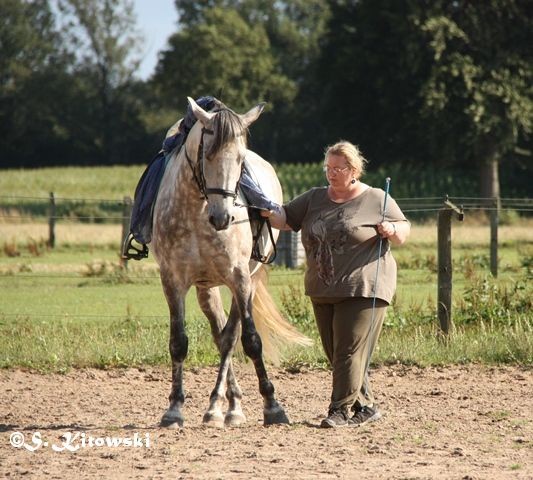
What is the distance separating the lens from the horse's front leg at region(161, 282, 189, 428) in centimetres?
797

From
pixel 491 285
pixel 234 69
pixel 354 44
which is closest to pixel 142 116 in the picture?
pixel 234 69

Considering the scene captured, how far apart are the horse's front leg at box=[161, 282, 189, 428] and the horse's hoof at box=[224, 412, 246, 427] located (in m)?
0.36

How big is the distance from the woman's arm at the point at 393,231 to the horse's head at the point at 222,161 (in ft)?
3.27

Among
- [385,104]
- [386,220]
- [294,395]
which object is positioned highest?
[385,104]

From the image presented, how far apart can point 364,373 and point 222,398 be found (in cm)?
115

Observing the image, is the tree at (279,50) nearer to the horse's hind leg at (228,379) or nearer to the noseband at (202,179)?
the horse's hind leg at (228,379)

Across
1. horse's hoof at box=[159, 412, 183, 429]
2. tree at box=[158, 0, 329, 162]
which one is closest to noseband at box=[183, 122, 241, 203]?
horse's hoof at box=[159, 412, 183, 429]

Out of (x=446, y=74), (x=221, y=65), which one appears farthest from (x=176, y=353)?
(x=221, y=65)

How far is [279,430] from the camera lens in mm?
7617

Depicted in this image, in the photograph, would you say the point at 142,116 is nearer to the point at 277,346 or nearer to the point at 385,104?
the point at 385,104

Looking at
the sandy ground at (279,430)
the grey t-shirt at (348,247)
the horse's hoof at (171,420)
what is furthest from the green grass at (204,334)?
the grey t-shirt at (348,247)

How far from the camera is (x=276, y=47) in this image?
274 feet

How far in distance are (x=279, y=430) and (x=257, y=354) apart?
83 centimetres

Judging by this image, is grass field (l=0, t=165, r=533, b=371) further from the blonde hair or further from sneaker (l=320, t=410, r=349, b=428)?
the blonde hair
